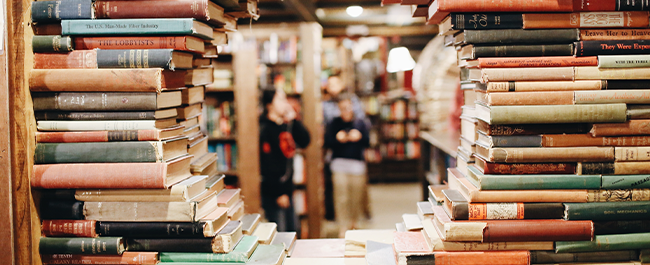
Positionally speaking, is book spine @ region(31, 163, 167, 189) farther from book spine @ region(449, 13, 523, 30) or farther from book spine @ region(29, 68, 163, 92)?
book spine @ region(449, 13, 523, 30)

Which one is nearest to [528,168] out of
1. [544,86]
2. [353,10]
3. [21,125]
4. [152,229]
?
[544,86]

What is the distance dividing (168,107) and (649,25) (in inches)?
52.2

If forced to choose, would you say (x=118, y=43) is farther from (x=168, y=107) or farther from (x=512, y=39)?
(x=512, y=39)

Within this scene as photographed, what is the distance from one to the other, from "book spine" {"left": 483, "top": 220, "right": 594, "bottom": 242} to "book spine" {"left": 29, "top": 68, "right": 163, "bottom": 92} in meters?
0.94

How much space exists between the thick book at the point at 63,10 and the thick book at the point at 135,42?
0.06 m

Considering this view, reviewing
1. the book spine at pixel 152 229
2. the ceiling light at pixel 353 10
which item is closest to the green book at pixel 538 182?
the book spine at pixel 152 229

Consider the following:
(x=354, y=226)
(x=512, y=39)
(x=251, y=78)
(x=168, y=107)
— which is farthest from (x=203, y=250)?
(x=354, y=226)

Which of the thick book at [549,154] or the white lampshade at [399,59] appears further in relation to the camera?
the white lampshade at [399,59]

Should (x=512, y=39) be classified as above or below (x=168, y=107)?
above

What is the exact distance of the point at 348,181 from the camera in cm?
492

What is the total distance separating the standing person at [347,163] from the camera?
491 centimetres

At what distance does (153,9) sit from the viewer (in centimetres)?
107

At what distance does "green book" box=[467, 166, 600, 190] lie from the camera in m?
1.05

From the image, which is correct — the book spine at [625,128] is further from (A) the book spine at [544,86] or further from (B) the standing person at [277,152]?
(B) the standing person at [277,152]
